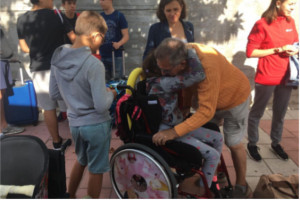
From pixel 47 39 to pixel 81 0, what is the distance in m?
1.86

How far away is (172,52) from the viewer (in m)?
1.99

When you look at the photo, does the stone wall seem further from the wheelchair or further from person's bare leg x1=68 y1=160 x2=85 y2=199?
person's bare leg x1=68 y1=160 x2=85 y2=199

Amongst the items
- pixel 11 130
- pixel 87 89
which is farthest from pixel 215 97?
pixel 11 130

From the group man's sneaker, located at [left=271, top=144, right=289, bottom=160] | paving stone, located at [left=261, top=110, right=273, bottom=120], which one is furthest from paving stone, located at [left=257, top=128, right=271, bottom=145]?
paving stone, located at [left=261, top=110, right=273, bottom=120]

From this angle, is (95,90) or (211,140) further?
(211,140)

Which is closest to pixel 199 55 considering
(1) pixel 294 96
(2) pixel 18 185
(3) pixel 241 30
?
(2) pixel 18 185

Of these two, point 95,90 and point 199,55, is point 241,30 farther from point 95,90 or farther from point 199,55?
point 95,90

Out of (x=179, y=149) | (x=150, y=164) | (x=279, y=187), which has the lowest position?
(x=279, y=187)

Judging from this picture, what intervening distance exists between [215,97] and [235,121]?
0.53 metres

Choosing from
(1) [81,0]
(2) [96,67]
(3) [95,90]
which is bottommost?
(3) [95,90]

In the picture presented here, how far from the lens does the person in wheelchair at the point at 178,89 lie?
2029 millimetres

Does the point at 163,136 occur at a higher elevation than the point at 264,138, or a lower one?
higher

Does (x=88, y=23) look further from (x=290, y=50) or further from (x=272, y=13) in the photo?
(x=290, y=50)

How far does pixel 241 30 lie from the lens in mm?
5043
